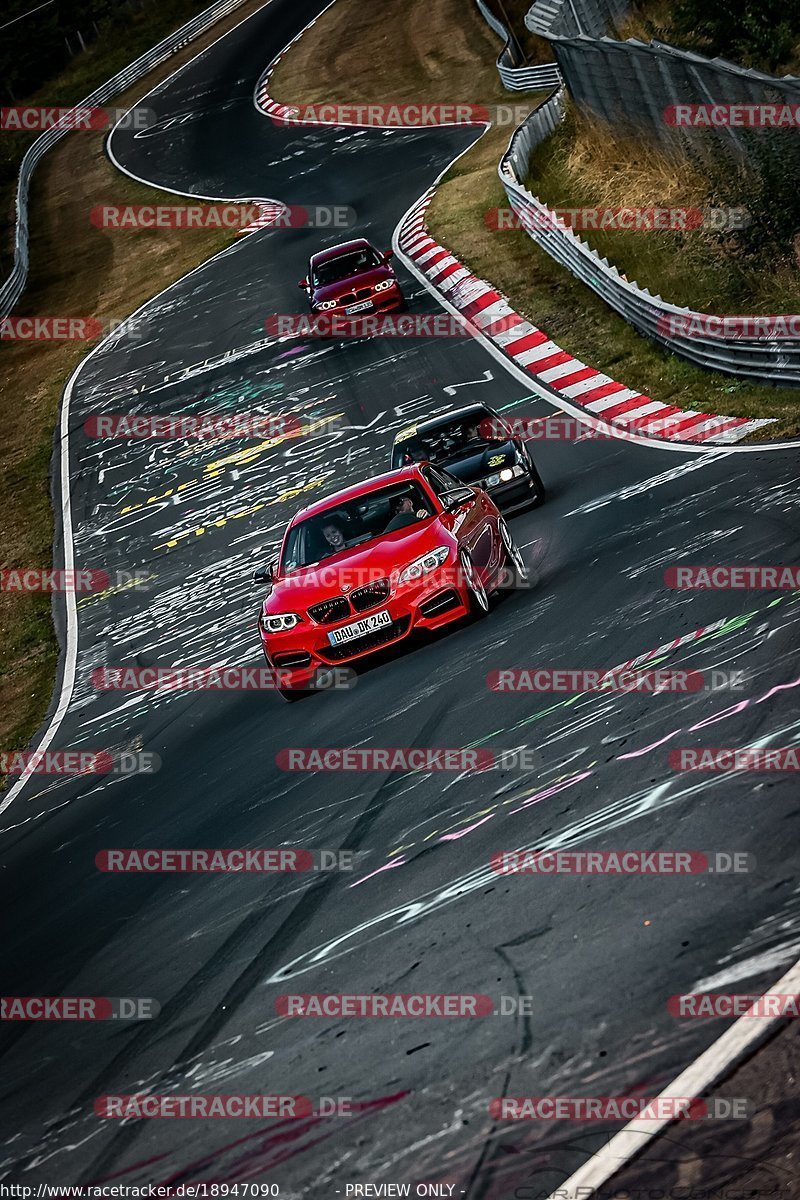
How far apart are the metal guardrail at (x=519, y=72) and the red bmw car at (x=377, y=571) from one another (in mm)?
30717

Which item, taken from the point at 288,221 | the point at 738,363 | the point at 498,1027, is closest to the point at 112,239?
the point at 288,221

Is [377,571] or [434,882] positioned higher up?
[377,571]

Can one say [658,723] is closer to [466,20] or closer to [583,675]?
[583,675]

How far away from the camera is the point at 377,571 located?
1197 cm

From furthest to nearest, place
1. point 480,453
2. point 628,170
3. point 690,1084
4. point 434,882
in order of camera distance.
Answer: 1. point 628,170
2. point 480,453
3. point 434,882
4. point 690,1084

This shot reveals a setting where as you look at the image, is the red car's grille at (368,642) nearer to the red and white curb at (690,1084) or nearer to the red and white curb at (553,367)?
the red and white curb at (553,367)

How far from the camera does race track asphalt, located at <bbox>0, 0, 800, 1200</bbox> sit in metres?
5.91

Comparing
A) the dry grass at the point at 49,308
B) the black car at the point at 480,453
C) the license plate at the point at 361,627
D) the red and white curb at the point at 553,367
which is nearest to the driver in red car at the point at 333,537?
the license plate at the point at 361,627

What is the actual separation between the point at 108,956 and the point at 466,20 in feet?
165

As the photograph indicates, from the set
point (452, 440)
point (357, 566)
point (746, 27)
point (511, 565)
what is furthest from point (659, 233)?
point (357, 566)

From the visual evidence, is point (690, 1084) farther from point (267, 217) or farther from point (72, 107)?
point (72, 107)

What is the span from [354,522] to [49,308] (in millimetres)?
28742

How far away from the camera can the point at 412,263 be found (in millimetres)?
30625

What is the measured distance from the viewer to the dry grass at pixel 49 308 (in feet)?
61.0
